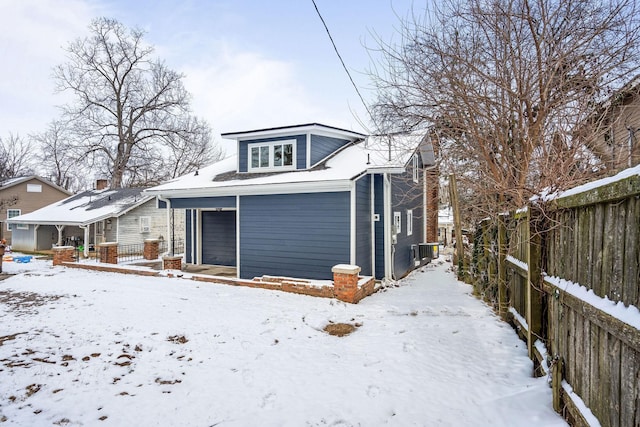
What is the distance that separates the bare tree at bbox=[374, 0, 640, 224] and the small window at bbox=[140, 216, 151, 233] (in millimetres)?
18477

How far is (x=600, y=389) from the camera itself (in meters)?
2.11

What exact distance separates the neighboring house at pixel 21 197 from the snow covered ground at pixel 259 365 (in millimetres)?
25415

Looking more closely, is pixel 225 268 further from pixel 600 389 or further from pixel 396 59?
pixel 600 389

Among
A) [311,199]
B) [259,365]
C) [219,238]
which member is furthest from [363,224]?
[219,238]

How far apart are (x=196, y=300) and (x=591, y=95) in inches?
315

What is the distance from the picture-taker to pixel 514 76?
5.83 m

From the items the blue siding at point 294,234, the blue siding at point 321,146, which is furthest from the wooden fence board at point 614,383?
the blue siding at point 321,146

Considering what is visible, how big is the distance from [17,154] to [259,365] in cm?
4575

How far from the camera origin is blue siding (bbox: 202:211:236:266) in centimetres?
1349

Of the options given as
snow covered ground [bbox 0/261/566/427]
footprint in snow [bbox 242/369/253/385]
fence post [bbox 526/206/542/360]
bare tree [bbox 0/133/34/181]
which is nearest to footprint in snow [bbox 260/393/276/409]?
snow covered ground [bbox 0/261/566/427]

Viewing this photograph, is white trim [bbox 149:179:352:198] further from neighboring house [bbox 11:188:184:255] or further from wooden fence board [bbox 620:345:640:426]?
neighboring house [bbox 11:188:184:255]

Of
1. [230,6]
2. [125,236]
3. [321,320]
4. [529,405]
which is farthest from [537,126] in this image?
[125,236]

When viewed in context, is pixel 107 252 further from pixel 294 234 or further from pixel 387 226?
pixel 387 226

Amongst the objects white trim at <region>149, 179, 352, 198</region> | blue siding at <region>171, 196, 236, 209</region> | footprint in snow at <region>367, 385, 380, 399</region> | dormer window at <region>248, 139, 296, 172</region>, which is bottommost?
footprint in snow at <region>367, 385, 380, 399</region>
